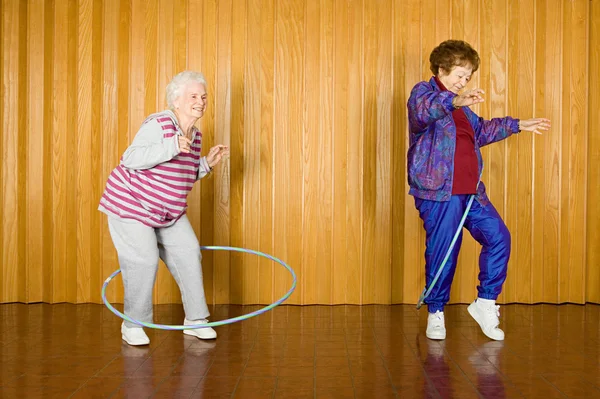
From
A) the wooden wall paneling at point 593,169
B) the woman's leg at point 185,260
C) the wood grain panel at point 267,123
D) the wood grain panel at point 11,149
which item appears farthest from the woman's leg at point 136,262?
the wooden wall paneling at point 593,169

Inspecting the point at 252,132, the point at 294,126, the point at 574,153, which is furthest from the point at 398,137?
the point at 574,153

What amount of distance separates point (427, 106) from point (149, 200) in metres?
1.52

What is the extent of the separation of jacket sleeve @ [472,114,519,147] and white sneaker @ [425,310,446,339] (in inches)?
40.5

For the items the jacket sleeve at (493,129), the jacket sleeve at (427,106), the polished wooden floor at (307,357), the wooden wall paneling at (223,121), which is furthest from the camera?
the wooden wall paneling at (223,121)

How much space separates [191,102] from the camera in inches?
138

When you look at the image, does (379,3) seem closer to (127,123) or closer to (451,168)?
(451,168)

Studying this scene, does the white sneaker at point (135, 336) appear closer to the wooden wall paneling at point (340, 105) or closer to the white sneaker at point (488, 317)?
the wooden wall paneling at point (340, 105)

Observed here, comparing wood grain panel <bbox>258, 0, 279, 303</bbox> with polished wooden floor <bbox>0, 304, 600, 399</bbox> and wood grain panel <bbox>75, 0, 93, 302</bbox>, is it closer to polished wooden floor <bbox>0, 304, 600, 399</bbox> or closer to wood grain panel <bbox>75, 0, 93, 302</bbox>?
polished wooden floor <bbox>0, 304, 600, 399</bbox>

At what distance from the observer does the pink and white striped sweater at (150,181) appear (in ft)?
11.0

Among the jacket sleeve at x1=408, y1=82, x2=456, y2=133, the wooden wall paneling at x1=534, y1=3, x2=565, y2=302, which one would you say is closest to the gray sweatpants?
the jacket sleeve at x1=408, y1=82, x2=456, y2=133

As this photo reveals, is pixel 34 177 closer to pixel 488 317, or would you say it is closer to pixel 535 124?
pixel 488 317

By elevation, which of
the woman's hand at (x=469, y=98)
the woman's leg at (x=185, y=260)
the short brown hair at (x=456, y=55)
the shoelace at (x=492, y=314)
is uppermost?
the short brown hair at (x=456, y=55)

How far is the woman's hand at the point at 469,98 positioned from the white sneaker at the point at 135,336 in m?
1.98

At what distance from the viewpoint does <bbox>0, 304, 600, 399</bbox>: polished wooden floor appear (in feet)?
8.48
